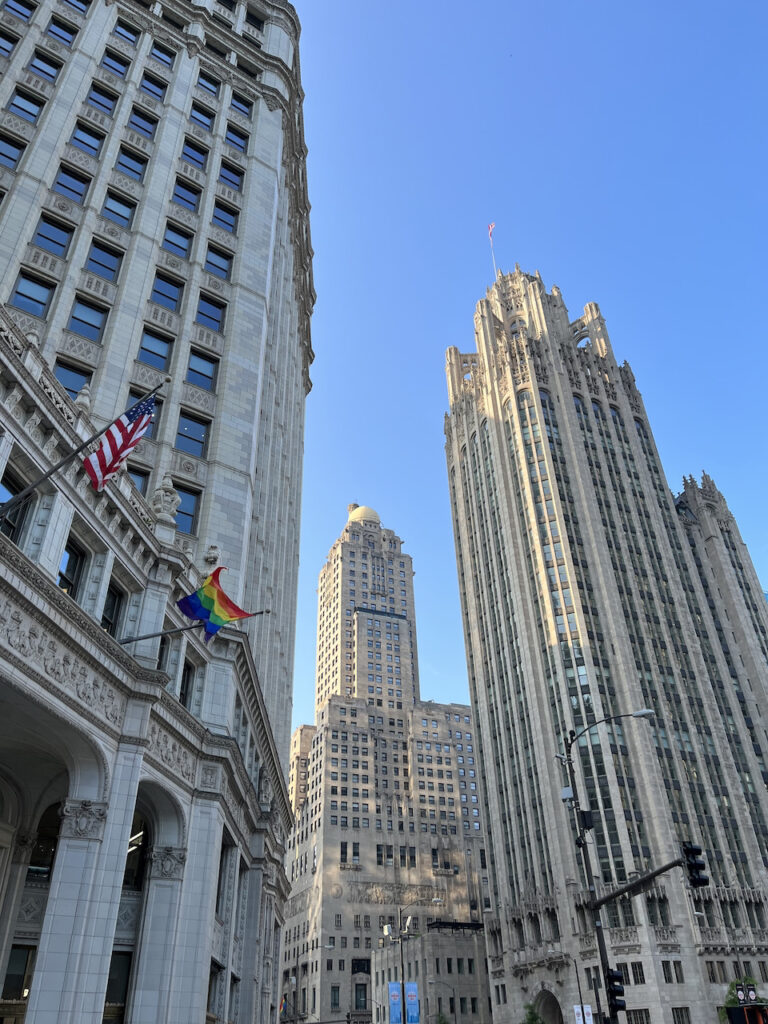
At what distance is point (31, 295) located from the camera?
103 ft

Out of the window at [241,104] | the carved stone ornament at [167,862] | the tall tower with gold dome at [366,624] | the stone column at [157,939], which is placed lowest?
the stone column at [157,939]

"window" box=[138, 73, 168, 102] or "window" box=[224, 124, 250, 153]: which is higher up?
"window" box=[224, 124, 250, 153]

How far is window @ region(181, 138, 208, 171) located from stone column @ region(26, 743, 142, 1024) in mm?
35160

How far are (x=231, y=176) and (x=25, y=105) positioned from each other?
11933 millimetres

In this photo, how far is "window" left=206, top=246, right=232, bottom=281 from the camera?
40.1 m

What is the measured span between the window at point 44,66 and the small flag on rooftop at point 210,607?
30.7 metres

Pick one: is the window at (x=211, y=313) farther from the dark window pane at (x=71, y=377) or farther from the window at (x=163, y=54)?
the window at (x=163, y=54)

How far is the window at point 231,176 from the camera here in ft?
146

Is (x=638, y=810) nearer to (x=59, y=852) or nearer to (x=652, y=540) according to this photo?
(x=652, y=540)

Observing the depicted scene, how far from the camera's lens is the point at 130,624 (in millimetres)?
23344

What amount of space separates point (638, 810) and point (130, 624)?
7369 cm

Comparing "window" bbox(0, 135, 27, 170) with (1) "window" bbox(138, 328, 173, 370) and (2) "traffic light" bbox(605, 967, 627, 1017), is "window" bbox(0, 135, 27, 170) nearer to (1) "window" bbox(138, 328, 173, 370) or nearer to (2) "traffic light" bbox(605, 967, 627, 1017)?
(1) "window" bbox(138, 328, 173, 370)

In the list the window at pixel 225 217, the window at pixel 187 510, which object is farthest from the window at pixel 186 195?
the window at pixel 187 510

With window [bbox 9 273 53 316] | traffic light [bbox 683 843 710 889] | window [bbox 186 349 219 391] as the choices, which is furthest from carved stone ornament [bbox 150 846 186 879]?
window [bbox 9 273 53 316]
